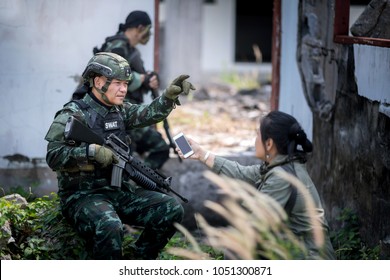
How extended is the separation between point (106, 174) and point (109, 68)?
0.75 metres

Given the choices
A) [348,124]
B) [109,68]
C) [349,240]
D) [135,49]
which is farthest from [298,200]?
[135,49]

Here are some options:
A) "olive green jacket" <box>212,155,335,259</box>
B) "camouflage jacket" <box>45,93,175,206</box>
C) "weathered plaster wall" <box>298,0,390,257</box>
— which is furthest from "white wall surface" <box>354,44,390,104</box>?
"camouflage jacket" <box>45,93,175,206</box>

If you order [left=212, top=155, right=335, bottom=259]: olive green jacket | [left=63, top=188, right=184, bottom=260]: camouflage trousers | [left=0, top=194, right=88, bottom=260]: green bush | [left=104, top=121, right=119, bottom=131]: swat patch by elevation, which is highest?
[left=104, top=121, right=119, bottom=131]: swat patch

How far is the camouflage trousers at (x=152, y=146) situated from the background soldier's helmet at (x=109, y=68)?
2.21 metres

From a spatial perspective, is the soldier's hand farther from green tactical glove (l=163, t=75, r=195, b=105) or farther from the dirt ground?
the dirt ground

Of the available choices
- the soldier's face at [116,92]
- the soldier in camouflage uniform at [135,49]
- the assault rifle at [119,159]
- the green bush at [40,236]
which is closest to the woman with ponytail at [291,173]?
the assault rifle at [119,159]

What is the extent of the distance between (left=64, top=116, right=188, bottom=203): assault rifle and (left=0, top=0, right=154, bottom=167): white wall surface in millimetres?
2305

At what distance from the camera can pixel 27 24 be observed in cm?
809

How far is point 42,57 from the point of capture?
8.17 meters

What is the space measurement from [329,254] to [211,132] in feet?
20.9

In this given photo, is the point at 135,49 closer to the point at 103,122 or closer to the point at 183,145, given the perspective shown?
the point at 103,122

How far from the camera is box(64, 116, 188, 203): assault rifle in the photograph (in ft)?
18.8

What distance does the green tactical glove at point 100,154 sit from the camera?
18.7 feet
